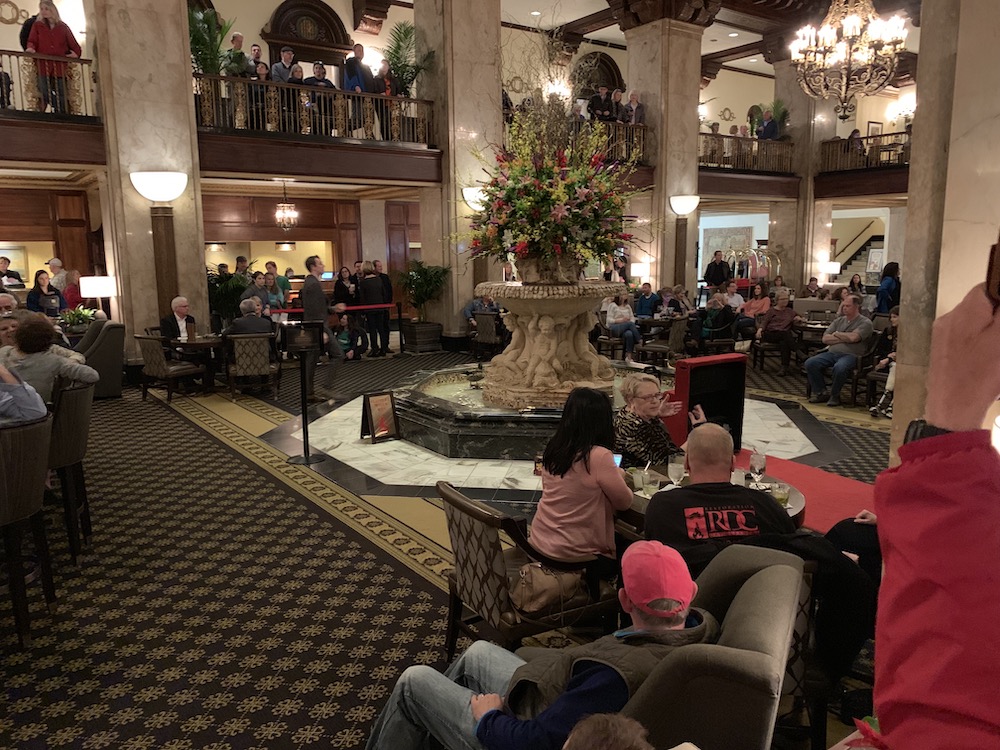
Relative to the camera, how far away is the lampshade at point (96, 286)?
31.9 feet

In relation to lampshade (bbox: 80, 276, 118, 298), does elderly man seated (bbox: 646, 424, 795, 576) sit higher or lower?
lower

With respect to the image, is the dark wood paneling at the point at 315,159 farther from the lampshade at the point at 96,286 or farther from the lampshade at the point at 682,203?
the lampshade at the point at 682,203

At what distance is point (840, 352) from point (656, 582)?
26.1ft

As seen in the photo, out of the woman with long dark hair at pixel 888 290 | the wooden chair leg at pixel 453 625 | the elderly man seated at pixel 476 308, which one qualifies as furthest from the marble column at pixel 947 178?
the woman with long dark hair at pixel 888 290

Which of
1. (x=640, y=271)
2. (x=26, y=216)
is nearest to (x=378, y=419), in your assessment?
(x=640, y=271)

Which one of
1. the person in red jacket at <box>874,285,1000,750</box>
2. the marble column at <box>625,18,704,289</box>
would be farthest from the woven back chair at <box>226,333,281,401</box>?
the person in red jacket at <box>874,285,1000,750</box>

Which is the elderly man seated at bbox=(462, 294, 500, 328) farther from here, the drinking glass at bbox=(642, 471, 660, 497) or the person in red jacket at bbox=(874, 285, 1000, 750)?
the person in red jacket at bbox=(874, 285, 1000, 750)

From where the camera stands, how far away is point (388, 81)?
496 inches

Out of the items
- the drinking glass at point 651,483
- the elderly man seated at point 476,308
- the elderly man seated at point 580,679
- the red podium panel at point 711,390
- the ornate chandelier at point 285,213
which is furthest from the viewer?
the ornate chandelier at point 285,213

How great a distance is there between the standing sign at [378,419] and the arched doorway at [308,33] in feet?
33.3

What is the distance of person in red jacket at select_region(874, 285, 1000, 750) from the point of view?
62cm

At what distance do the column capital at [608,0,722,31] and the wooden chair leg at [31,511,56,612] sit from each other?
1475 cm

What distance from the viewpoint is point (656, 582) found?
1.94m

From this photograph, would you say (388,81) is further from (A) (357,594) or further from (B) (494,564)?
(B) (494,564)
